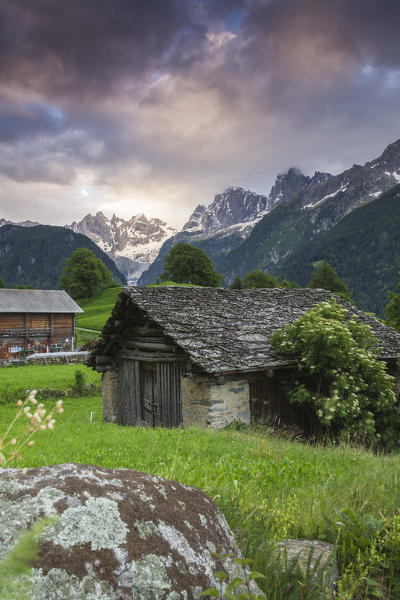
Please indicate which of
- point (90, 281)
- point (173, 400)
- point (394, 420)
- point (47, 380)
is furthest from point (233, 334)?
point (90, 281)

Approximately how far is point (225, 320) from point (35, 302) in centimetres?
4084

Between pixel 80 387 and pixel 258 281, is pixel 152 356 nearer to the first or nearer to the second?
pixel 80 387

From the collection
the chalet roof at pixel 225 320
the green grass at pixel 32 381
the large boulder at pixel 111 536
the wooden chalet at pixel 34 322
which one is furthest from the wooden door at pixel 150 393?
the wooden chalet at pixel 34 322

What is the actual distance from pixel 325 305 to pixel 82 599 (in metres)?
12.7

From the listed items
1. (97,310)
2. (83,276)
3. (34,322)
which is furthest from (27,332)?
(83,276)

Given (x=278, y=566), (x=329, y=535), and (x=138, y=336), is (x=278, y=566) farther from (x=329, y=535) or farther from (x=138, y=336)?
(x=138, y=336)

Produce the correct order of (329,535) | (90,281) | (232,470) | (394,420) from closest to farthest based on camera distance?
(329,535) → (232,470) → (394,420) → (90,281)

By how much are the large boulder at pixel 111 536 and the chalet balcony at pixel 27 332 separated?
1862 inches

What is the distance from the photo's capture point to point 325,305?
1322 cm

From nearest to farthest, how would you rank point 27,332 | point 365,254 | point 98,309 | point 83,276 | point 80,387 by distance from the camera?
1. point 80,387
2. point 27,332
3. point 98,309
4. point 83,276
5. point 365,254

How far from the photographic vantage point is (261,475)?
16.1 ft

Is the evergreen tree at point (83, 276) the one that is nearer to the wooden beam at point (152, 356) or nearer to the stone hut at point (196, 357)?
the stone hut at point (196, 357)

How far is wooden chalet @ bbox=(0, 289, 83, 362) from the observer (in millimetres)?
44625

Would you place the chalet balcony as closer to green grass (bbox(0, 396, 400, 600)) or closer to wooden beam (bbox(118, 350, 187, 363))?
wooden beam (bbox(118, 350, 187, 363))
